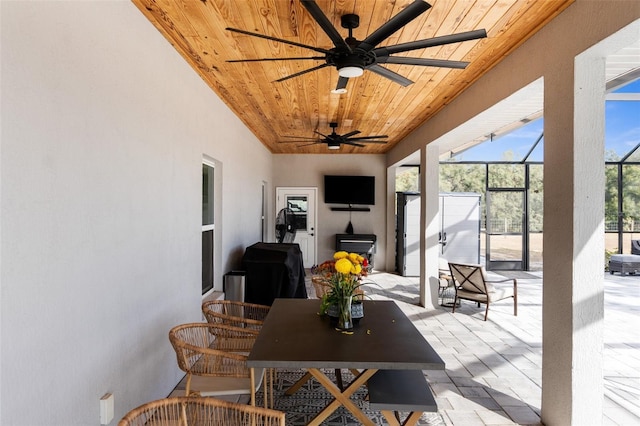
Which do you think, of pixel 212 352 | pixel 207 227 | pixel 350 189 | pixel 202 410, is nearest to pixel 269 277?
pixel 207 227

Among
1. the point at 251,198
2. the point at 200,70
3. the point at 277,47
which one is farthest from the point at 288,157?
the point at 277,47

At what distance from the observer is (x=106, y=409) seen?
1.83 meters

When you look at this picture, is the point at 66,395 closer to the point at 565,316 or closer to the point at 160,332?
the point at 160,332

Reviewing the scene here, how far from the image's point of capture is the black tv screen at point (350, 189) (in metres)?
8.19

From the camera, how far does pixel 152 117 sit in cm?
240

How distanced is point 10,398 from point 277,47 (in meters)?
2.58

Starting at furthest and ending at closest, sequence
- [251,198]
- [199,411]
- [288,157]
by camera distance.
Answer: [288,157] → [251,198] → [199,411]

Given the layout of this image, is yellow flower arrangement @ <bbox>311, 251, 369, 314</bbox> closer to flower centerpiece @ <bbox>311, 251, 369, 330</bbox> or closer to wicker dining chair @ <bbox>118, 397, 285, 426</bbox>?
flower centerpiece @ <bbox>311, 251, 369, 330</bbox>

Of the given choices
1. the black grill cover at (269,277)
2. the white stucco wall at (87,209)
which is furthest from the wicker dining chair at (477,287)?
the white stucco wall at (87,209)

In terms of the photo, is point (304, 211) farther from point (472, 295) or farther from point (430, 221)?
point (472, 295)

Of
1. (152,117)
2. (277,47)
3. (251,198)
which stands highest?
(277,47)

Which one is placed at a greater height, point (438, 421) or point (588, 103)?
point (588, 103)

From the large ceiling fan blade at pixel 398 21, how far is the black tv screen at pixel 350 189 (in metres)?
6.10

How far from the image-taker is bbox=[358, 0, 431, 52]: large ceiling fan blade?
163 centimetres
